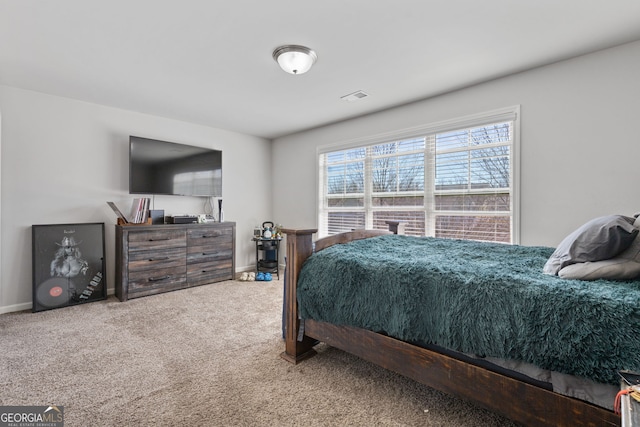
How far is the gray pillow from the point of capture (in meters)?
1.32

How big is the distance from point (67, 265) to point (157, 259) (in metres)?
0.89

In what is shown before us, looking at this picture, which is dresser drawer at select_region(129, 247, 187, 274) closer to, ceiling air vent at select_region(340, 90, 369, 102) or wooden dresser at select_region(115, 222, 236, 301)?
wooden dresser at select_region(115, 222, 236, 301)

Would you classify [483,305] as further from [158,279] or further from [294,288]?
[158,279]

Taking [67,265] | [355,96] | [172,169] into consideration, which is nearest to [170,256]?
[67,265]

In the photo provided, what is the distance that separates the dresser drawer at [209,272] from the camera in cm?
399

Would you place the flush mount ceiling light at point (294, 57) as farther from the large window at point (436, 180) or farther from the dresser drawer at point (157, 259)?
the dresser drawer at point (157, 259)

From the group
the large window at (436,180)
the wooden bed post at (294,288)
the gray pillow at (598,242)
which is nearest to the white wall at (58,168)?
the large window at (436,180)

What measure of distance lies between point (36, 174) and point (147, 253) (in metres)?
1.44

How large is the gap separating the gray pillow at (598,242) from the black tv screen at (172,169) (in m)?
4.18

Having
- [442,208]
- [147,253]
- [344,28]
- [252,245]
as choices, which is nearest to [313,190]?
[252,245]

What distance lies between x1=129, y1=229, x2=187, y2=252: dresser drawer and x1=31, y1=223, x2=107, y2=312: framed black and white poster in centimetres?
43

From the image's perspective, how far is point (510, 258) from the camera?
1885 millimetres

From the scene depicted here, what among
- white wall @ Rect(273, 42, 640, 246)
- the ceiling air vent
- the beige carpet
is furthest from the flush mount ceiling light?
the beige carpet

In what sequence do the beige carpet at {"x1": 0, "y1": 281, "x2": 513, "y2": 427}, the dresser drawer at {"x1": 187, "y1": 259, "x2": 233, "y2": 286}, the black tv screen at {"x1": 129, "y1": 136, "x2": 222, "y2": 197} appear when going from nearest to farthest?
the beige carpet at {"x1": 0, "y1": 281, "x2": 513, "y2": 427}, the black tv screen at {"x1": 129, "y1": 136, "x2": 222, "y2": 197}, the dresser drawer at {"x1": 187, "y1": 259, "x2": 233, "y2": 286}
